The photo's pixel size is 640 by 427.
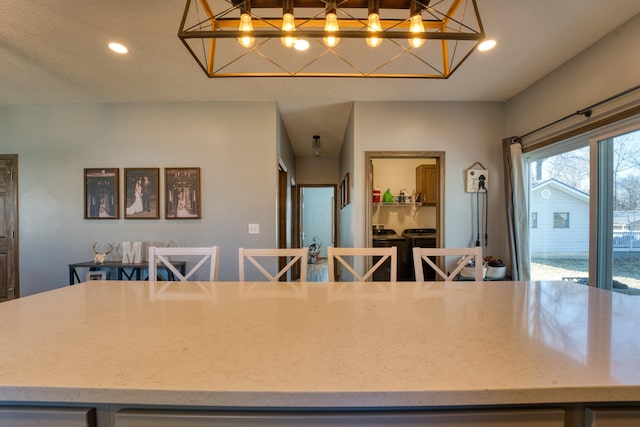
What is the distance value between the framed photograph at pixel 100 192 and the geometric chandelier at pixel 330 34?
1.98 m

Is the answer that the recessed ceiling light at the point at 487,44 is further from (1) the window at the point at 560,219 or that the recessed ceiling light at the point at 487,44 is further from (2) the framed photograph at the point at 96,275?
(2) the framed photograph at the point at 96,275

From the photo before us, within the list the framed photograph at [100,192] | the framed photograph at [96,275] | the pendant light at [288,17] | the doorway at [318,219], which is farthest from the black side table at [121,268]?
the doorway at [318,219]

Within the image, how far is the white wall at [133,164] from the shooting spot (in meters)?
3.09

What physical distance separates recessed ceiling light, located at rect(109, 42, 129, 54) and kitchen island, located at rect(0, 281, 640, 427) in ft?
6.60

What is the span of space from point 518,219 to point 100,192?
480cm

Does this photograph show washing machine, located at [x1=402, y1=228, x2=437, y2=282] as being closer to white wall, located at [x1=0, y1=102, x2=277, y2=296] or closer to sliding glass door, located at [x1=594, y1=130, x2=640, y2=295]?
sliding glass door, located at [x1=594, y1=130, x2=640, y2=295]

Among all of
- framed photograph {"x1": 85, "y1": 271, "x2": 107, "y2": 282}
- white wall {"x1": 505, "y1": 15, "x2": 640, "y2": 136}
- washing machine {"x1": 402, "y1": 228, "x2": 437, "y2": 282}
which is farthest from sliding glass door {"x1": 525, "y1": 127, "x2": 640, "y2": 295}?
framed photograph {"x1": 85, "y1": 271, "x2": 107, "y2": 282}

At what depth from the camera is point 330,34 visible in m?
1.08

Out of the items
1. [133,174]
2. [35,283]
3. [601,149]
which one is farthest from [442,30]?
[35,283]

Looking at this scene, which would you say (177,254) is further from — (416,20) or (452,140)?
(452,140)

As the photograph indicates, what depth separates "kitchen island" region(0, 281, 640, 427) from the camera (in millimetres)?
530

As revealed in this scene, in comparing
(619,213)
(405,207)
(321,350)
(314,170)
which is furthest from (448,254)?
(314,170)

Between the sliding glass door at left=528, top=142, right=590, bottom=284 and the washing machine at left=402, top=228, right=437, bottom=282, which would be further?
the washing machine at left=402, top=228, right=437, bottom=282

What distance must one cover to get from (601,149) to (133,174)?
4.58 metres
